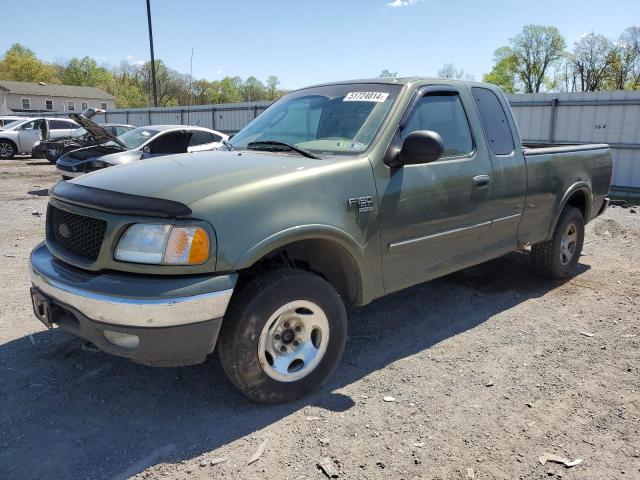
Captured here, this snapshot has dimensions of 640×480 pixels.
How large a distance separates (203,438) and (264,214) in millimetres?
1247

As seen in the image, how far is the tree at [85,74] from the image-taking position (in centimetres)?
8750

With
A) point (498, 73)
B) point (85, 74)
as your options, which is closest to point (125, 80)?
point (85, 74)

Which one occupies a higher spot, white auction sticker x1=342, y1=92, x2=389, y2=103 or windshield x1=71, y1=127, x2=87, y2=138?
white auction sticker x1=342, y1=92, x2=389, y2=103

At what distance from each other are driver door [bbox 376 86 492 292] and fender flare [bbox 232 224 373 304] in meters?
0.21

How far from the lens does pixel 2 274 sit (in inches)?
226

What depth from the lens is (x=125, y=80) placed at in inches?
3499

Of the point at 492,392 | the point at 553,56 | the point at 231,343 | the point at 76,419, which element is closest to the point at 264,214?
the point at 231,343

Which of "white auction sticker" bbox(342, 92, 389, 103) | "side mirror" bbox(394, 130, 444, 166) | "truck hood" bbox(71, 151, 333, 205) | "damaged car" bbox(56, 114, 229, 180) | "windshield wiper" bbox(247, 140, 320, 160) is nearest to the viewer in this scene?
"truck hood" bbox(71, 151, 333, 205)

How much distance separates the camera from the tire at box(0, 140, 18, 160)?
22.0 metres

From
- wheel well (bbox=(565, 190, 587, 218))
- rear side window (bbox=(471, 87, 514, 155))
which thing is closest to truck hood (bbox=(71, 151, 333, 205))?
rear side window (bbox=(471, 87, 514, 155))

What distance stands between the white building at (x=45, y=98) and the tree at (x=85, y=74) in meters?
15.9

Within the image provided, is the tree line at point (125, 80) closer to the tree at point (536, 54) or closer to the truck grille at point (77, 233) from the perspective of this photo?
the tree at point (536, 54)

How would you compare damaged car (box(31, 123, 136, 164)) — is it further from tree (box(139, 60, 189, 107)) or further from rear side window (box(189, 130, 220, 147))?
tree (box(139, 60, 189, 107))

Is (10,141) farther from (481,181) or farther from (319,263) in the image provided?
(481,181)
